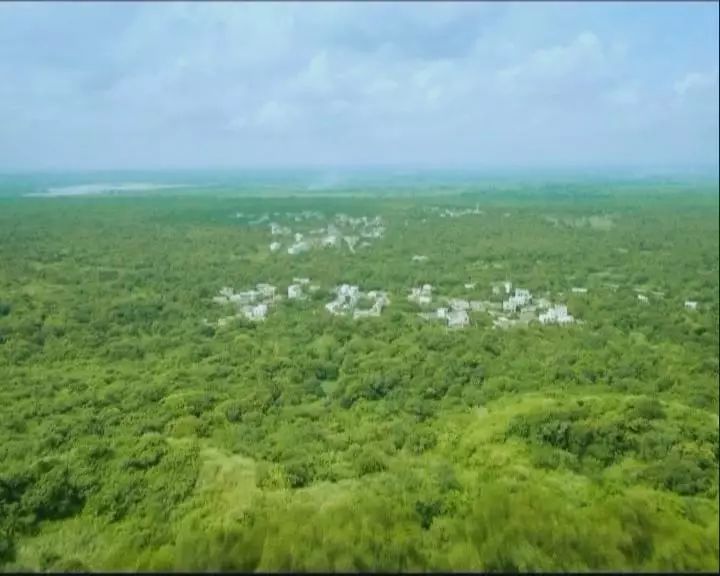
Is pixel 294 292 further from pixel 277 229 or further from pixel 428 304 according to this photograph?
pixel 277 229

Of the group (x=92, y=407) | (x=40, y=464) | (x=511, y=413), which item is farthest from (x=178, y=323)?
(x=511, y=413)

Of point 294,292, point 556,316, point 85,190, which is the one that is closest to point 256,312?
point 294,292

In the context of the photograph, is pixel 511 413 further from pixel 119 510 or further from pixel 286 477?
pixel 119 510

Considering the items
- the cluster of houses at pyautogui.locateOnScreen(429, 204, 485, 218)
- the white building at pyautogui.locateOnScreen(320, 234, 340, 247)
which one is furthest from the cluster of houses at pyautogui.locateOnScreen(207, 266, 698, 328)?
the cluster of houses at pyautogui.locateOnScreen(429, 204, 485, 218)

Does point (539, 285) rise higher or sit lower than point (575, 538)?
lower

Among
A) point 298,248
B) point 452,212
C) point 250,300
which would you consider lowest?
point 452,212

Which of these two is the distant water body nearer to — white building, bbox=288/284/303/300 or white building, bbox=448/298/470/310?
white building, bbox=288/284/303/300
